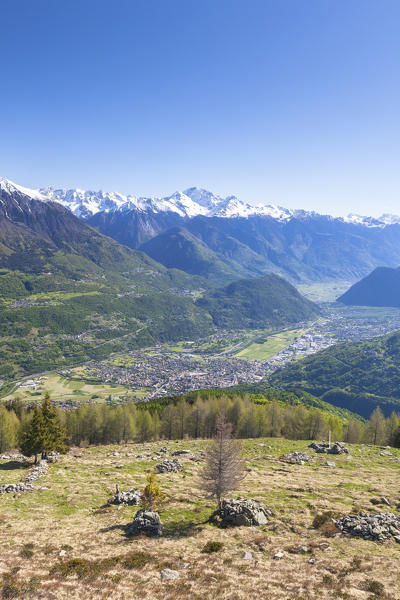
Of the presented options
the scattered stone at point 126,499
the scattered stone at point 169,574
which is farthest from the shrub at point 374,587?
the scattered stone at point 126,499

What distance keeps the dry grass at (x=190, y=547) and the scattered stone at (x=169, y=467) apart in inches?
142

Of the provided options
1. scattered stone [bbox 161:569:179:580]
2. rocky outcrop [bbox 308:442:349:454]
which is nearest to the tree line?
rocky outcrop [bbox 308:442:349:454]

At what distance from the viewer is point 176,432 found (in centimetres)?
10694

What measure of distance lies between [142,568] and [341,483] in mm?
37950

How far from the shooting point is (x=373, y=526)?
1309 inches

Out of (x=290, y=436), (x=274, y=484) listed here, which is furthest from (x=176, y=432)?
(x=274, y=484)

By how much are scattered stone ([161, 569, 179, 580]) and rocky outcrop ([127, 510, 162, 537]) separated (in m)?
8.73

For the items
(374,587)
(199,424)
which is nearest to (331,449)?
(199,424)

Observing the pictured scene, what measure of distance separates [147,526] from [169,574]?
10001 millimetres

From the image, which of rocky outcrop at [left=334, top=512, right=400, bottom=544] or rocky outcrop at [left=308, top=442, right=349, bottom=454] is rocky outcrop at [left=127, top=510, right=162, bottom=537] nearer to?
rocky outcrop at [left=334, top=512, right=400, bottom=544]

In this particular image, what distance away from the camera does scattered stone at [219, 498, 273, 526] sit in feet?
121

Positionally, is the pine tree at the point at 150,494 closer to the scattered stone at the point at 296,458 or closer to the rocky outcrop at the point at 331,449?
the scattered stone at the point at 296,458

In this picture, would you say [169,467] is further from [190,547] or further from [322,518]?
[322,518]

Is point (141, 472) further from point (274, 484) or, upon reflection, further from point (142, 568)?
point (142, 568)
